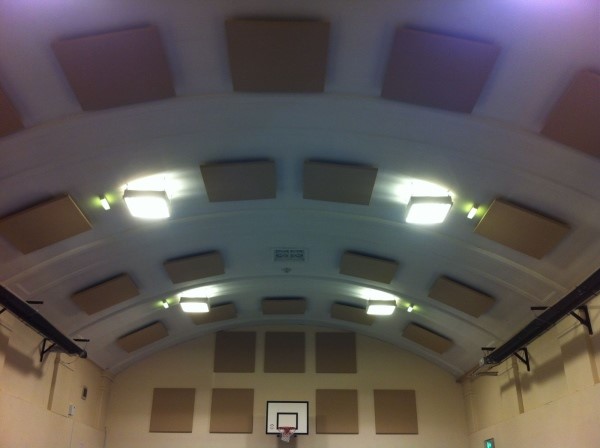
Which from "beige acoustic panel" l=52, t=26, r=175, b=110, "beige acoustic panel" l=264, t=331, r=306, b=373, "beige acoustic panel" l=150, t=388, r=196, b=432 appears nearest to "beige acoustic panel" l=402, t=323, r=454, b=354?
"beige acoustic panel" l=264, t=331, r=306, b=373

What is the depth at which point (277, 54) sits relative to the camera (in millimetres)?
3545

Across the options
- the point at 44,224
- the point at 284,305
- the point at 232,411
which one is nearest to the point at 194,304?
the point at 284,305

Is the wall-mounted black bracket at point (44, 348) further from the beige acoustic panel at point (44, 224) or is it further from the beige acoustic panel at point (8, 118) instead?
the beige acoustic panel at point (8, 118)

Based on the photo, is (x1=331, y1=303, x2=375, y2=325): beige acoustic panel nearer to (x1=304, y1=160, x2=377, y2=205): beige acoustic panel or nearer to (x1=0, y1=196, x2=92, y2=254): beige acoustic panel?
(x1=304, y1=160, x2=377, y2=205): beige acoustic panel

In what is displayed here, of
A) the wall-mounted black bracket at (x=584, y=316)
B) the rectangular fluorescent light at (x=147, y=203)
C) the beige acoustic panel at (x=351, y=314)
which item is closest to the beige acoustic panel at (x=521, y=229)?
the wall-mounted black bracket at (x=584, y=316)

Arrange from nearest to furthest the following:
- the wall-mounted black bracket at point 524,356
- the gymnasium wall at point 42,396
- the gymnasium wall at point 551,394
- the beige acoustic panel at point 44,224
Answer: the beige acoustic panel at point 44,224 → the gymnasium wall at point 551,394 → the gymnasium wall at point 42,396 → the wall-mounted black bracket at point 524,356

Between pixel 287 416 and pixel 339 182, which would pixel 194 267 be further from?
pixel 287 416

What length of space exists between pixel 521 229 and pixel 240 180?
2574 mm

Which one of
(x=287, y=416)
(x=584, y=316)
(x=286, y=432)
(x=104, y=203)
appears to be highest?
(x=104, y=203)

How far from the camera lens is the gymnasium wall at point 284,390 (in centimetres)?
902

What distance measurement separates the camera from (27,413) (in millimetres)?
6332

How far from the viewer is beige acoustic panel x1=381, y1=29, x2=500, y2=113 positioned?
11.2 feet

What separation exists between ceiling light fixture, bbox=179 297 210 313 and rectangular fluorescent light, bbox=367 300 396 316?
235cm

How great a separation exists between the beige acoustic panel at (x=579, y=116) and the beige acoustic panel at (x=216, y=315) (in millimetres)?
5966
